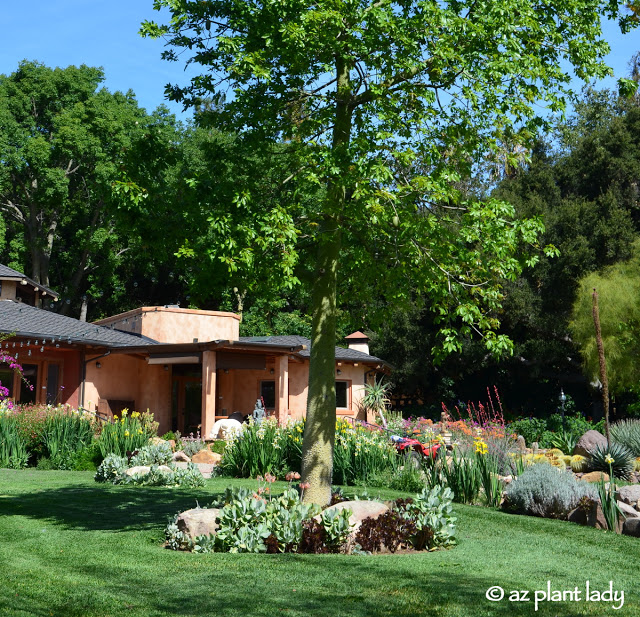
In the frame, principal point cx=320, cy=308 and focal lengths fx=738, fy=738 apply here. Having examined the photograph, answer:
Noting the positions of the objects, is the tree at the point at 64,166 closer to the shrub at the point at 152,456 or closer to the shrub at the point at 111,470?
the shrub at the point at 152,456

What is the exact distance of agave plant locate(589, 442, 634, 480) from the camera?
1357cm

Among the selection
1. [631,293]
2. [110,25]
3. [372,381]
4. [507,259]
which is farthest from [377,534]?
[372,381]

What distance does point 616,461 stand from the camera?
13.5 meters

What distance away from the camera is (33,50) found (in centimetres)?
3428

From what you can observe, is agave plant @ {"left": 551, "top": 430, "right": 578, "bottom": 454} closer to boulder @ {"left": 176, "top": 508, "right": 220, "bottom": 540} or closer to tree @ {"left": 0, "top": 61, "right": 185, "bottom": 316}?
boulder @ {"left": 176, "top": 508, "right": 220, "bottom": 540}

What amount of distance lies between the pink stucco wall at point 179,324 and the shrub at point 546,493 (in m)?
16.1

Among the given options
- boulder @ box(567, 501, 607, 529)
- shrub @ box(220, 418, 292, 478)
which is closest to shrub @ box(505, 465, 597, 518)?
boulder @ box(567, 501, 607, 529)

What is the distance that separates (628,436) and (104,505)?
11.1m

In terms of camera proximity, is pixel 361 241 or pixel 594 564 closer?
pixel 594 564

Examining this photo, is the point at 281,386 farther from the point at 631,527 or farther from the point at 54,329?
the point at 631,527

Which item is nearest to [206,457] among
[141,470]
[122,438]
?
[122,438]

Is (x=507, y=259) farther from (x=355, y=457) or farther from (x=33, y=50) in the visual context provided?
(x=33, y=50)

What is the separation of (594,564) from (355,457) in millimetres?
6170

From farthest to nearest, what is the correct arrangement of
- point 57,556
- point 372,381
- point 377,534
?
point 372,381
point 377,534
point 57,556
